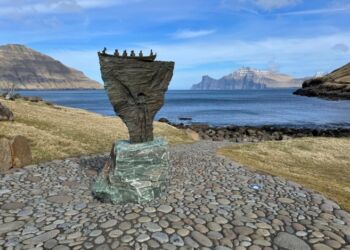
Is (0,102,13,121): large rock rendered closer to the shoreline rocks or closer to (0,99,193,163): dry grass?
(0,99,193,163): dry grass

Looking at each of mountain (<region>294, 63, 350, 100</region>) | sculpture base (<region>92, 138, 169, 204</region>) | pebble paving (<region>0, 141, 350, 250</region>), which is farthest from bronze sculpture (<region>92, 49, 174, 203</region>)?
mountain (<region>294, 63, 350, 100</region>)

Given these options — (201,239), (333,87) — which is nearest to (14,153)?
(201,239)

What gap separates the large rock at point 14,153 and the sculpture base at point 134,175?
531 cm

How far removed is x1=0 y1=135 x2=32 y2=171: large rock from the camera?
16.3m

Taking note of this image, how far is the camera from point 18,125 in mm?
25672

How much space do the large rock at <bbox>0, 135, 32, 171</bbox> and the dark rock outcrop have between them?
6071 millimetres

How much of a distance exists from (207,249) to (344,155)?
2096 centimetres

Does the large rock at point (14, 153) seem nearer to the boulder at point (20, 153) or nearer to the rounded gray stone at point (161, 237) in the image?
the boulder at point (20, 153)

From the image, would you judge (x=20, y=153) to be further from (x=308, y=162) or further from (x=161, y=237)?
(x=308, y=162)

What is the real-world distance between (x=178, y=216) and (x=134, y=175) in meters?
2.36

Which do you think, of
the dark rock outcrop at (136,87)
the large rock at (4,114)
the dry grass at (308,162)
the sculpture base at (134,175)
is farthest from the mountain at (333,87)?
the sculpture base at (134,175)

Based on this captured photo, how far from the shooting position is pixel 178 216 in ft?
36.6

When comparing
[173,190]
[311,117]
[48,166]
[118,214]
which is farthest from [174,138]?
[311,117]

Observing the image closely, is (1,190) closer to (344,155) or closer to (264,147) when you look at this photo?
(264,147)
